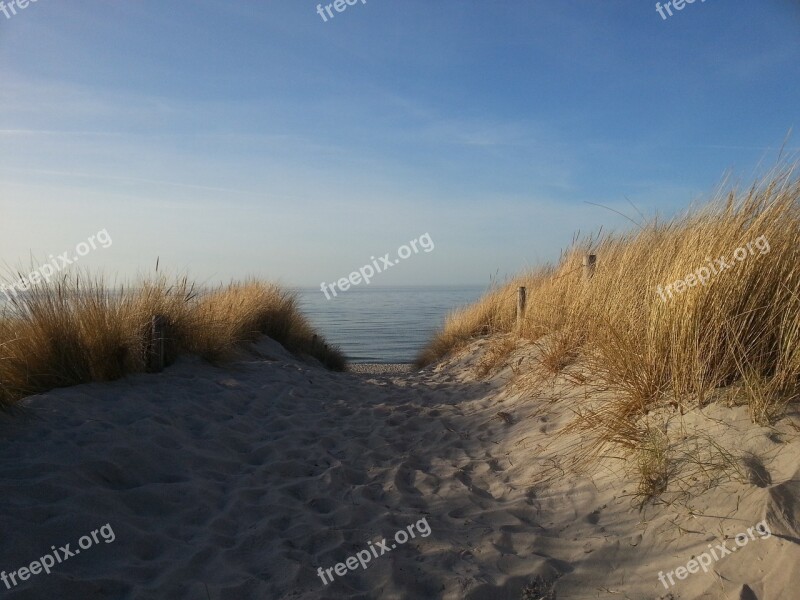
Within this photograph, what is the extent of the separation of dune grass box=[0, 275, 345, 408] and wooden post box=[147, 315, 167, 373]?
Result: 0.25 ft

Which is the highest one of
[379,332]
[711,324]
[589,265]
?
[589,265]

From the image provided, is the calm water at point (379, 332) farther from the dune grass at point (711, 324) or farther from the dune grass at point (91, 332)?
the dune grass at point (711, 324)

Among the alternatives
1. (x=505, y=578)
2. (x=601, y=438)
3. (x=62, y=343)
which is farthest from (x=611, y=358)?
(x=62, y=343)

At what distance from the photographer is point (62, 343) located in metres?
4.79

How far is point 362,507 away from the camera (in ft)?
10.5

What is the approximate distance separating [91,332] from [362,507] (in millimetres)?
3389

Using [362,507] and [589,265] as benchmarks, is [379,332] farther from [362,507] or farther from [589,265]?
[362,507]

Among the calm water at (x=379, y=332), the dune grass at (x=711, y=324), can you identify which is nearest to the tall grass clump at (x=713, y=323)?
the dune grass at (x=711, y=324)

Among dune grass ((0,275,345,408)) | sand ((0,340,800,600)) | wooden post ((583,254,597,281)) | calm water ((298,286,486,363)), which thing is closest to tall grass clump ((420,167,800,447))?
sand ((0,340,800,600))

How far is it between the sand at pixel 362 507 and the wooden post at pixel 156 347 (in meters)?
0.87

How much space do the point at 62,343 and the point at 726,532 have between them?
204 inches

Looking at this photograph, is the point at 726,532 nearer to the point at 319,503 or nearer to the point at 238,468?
the point at 319,503

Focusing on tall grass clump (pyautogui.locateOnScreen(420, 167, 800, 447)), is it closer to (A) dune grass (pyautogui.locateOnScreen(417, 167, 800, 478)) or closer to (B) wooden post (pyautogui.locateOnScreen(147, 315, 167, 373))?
(A) dune grass (pyautogui.locateOnScreen(417, 167, 800, 478))

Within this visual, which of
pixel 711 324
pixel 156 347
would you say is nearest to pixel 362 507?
pixel 711 324
